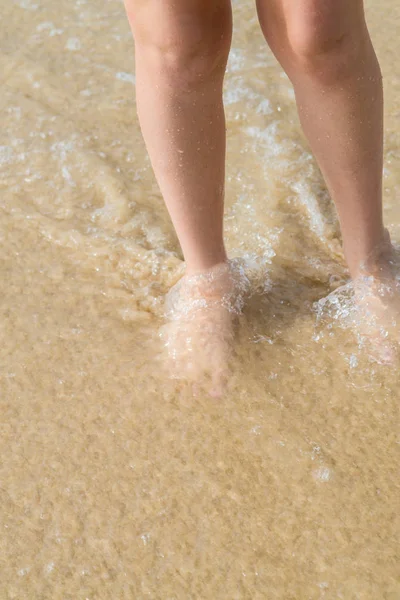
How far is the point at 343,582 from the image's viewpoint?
1033 millimetres

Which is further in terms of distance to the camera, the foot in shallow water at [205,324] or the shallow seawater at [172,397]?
the foot in shallow water at [205,324]

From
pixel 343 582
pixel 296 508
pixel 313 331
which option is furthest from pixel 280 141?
pixel 343 582

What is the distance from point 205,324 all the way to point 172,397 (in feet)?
0.50

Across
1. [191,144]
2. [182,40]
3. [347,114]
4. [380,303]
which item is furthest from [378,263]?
[182,40]

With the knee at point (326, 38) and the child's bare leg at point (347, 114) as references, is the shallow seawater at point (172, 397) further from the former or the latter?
the knee at point (326, 38)

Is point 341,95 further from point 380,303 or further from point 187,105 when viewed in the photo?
point 380,303

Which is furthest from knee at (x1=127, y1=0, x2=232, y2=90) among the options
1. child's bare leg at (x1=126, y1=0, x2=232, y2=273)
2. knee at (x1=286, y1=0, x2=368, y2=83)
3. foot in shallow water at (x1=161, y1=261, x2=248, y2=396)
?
foot in shallow water at (x1=161, y1=261, x2=248, y2=396)

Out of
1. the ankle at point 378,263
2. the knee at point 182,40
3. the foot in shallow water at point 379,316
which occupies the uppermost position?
the knee at point 182,40

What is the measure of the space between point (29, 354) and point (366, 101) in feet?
2.39

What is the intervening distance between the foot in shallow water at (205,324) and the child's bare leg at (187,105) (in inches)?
1.5

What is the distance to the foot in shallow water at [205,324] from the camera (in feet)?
4.37

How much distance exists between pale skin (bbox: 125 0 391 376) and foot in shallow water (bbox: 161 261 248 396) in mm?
54

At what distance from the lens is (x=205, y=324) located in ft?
4.52

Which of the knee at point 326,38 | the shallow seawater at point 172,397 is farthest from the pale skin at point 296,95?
the shallow seawater at point 172,397
